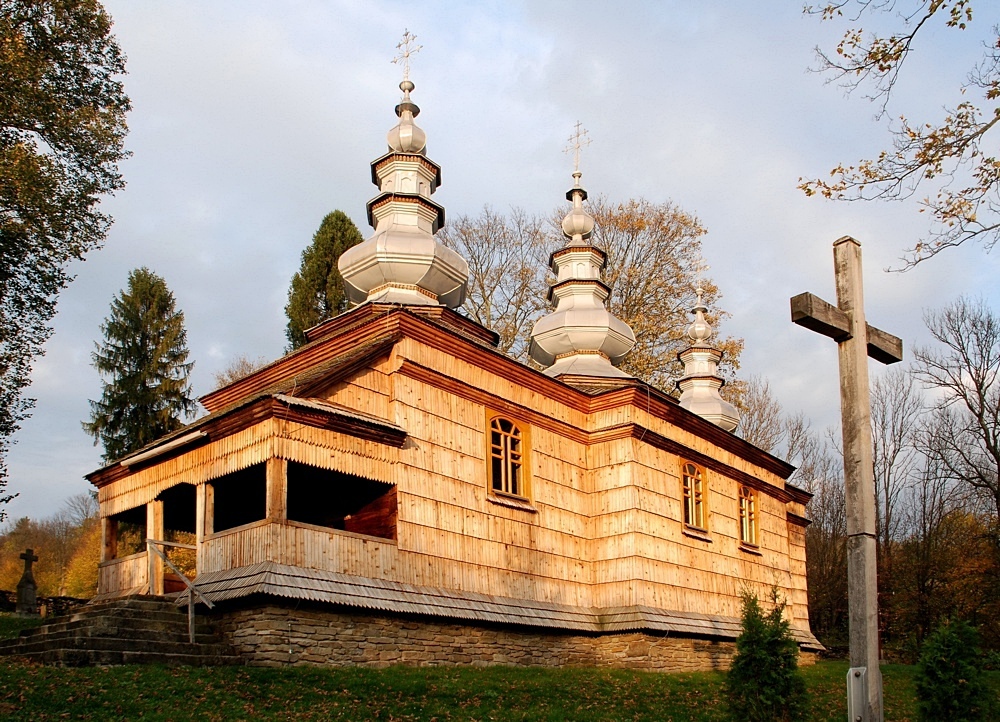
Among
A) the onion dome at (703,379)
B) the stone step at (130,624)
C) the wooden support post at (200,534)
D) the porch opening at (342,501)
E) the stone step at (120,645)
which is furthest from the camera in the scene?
the onion dome at (703,379)

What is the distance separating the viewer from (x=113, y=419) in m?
29.9

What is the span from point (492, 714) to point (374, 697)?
4.70ft

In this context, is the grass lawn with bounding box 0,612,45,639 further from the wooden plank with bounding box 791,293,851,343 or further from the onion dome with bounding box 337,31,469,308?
the wooden plank with bounding box 791,293,851,343

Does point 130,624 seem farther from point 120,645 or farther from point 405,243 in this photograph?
point 405,243

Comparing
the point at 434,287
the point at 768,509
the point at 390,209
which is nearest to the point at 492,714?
the point at 434,287

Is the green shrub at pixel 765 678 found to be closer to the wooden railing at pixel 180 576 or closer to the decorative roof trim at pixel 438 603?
the decorative roof trim at pixel 438 603

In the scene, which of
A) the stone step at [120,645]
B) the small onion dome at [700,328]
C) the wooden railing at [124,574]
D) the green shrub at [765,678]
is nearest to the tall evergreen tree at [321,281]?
the small onion dome at [700,328]

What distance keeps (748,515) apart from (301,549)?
1381 centimetres

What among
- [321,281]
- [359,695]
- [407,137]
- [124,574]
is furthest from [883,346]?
[321,281]

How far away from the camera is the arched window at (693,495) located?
71.6ft

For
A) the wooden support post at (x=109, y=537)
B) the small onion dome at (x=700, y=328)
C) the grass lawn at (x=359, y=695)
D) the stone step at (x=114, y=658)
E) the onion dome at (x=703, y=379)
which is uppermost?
the small onion dome at (x=700, y=328)

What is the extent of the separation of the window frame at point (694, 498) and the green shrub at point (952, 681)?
29.4 feet

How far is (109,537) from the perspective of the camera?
58.4 feet

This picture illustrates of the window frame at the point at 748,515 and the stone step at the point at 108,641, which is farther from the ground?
the window frame at the point at 748,515
